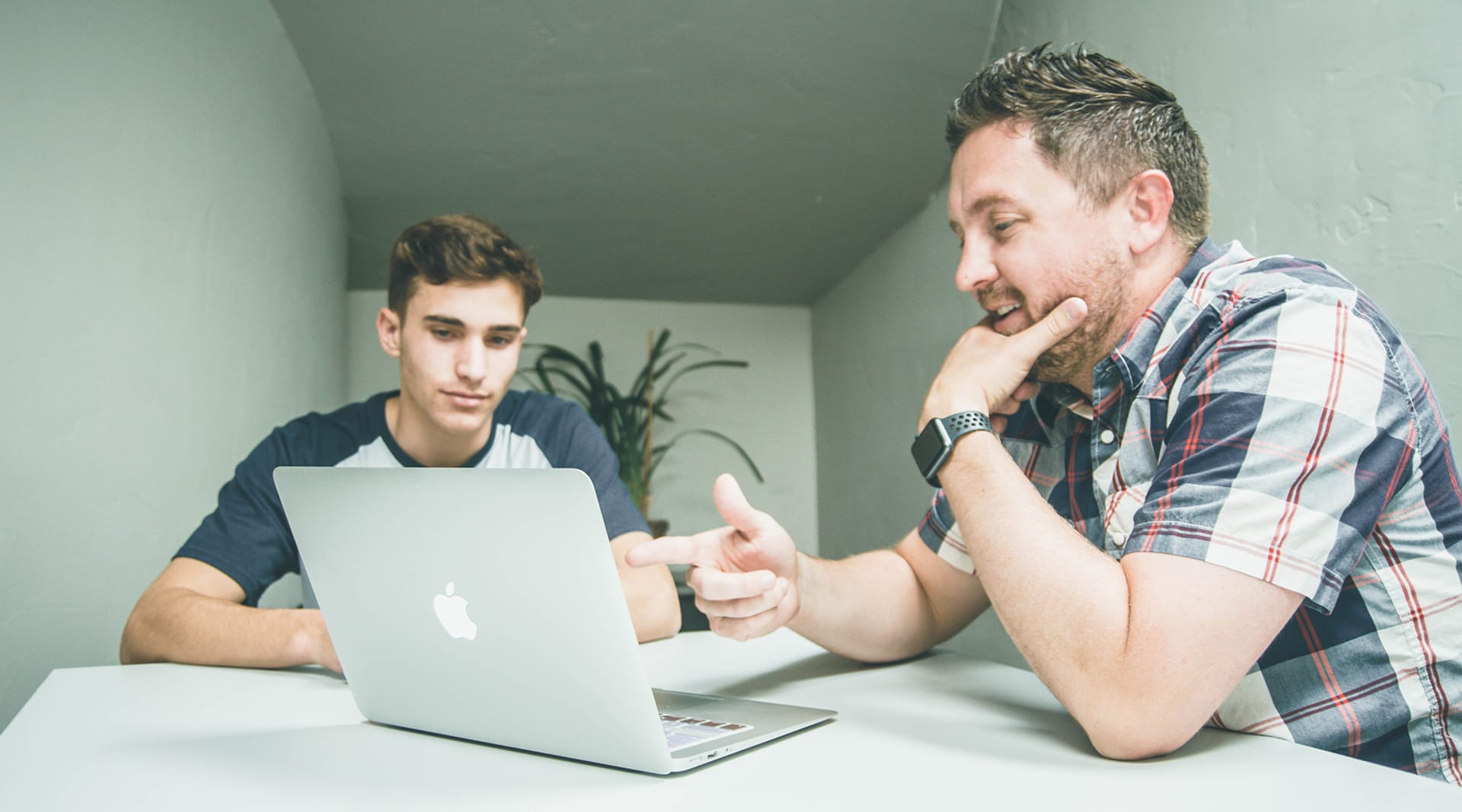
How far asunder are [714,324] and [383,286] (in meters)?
1.53

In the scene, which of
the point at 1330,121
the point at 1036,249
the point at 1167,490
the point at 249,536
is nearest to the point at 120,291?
the point at 249,536

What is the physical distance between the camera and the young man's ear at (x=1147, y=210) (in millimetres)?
1104

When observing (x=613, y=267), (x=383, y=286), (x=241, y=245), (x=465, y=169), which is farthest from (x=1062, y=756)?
(x=383, y=286)

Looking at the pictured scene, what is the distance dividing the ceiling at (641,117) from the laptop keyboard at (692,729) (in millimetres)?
2054

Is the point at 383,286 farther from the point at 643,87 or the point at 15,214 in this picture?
the point at 15,214

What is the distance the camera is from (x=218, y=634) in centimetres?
117

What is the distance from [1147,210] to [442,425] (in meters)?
1.34

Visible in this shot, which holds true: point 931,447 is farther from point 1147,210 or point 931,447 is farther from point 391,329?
point 391,329

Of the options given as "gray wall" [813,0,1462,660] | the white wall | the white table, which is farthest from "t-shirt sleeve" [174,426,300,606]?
the white wall

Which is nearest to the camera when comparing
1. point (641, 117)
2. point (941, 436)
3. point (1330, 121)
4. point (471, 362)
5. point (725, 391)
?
point (941, 436)

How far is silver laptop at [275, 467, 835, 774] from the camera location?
A: 608 millimetres

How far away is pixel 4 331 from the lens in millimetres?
1169

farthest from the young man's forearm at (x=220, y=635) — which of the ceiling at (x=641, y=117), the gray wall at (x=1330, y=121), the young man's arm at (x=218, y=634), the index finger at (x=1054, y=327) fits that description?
the ceiling at (x=641, y=117)

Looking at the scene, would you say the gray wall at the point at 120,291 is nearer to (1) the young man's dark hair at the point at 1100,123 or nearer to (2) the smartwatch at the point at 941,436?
(2) the smartwatch at the point at 941,436
